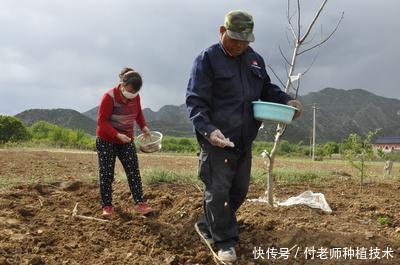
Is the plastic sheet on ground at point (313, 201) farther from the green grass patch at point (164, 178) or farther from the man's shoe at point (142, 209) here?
the green grass patch at point (164, 178)

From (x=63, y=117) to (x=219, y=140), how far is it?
8887cm

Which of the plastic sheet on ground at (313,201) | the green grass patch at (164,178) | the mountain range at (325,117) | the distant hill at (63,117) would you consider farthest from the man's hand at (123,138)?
the mountain range at (325,117)

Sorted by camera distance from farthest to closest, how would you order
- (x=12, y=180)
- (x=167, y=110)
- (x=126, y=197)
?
(x=167, y=110), (x=12, y=180), (x=126, y=197)

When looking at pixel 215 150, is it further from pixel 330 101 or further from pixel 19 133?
pixel 330 101

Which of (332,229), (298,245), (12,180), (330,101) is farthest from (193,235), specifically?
(330,101)

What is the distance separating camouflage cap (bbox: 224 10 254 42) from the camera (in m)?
2.99

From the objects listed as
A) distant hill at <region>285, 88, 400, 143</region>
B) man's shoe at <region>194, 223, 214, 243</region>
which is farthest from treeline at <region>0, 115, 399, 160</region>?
distant hill at <region>285, 88, 400, 143</region>

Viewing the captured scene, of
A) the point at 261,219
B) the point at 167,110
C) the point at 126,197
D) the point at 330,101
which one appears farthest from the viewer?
the point at 330,101

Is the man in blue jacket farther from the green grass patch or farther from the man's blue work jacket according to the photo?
the green grass patch

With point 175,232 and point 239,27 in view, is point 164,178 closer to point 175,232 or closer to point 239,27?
point 175,232

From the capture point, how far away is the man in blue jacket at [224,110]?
10.0 feet

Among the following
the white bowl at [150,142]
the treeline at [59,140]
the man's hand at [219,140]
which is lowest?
the treeline at [59,140]

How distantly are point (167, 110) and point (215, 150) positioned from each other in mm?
131651

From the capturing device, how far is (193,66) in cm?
320
